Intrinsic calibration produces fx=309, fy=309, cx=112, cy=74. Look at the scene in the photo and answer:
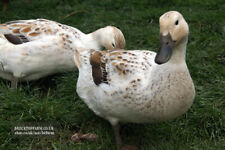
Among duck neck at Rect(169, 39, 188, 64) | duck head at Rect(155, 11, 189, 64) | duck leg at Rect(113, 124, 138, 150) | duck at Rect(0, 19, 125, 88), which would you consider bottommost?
duck leg at Rect(113, 124, 138, 150)

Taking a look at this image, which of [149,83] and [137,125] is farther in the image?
[137,125]

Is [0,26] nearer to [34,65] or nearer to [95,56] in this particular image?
[34,65]

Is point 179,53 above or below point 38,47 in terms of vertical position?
above

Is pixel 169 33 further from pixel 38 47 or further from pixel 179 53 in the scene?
pixel 38 47

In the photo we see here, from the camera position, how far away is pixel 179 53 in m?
2.76

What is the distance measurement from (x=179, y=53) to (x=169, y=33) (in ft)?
0.82

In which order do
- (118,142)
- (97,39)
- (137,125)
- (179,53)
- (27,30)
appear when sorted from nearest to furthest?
(179,53), (118,142), (137,125), (27,30), (97,39)

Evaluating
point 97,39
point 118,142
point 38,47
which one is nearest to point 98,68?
point 118,142

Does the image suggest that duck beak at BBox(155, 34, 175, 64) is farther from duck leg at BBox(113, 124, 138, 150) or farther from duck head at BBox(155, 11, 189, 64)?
duck leg at BBox(113, 124, 138, 150)

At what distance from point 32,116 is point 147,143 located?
127 centimetres

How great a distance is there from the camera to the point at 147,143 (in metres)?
3.28

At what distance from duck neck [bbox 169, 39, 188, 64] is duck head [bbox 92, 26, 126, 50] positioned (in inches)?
61.2

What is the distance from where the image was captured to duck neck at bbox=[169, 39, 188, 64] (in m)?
2.73

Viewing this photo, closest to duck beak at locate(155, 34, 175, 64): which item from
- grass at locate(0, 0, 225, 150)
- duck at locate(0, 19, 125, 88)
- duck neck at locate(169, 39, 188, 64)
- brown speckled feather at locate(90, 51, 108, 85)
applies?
duck neck at locate(169, 39, 188, 64)
